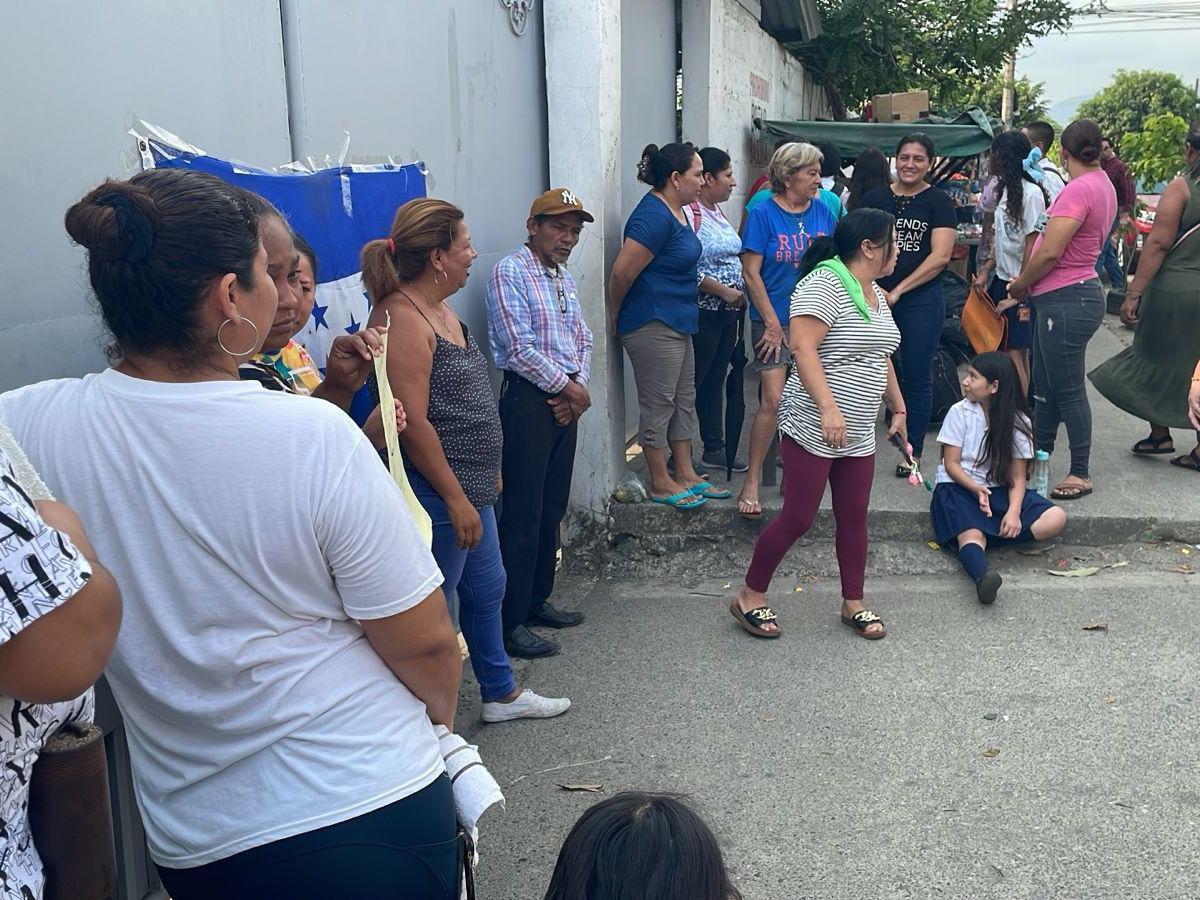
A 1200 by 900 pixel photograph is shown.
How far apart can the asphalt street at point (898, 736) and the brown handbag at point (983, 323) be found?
2.04m

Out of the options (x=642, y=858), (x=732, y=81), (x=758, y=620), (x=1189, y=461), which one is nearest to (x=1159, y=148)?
(x=732, y=81)

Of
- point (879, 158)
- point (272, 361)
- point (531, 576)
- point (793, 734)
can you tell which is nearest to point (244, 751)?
point (272, 361)

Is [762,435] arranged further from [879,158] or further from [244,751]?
[244,751]

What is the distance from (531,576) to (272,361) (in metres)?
2.04

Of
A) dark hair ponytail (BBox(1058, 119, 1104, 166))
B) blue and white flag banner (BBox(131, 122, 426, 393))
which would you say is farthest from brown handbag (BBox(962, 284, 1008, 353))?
blue and white flag banner (BBox(131, 122, 426, 393))

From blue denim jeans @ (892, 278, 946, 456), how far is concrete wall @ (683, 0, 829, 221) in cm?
259

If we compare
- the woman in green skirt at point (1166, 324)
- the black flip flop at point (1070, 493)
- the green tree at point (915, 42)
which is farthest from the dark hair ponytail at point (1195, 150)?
the green tree at point (915, 42)

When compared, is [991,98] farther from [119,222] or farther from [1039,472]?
[119,222]

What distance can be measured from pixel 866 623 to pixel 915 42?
38.0 ft

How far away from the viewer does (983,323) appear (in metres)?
7.01

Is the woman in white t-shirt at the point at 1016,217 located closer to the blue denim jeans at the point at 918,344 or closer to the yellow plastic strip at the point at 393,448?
the blue denim jeans at the point at 918,344

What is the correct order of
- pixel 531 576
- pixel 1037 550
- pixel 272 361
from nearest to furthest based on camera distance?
pixel 272 361 < pixel 531 576 < pixel 1037 550

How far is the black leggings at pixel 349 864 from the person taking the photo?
1.64 metres

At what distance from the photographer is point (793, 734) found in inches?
152
